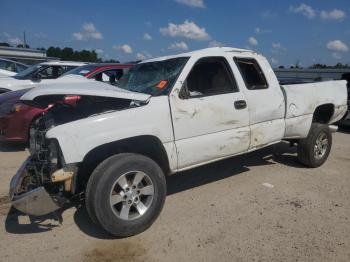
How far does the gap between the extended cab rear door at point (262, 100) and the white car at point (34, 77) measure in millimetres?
5759

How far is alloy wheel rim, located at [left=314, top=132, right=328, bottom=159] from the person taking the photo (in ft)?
18.4

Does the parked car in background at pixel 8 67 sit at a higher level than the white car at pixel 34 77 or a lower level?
higher

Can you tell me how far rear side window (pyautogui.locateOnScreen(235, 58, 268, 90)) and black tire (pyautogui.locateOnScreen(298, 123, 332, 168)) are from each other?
53.0 inches

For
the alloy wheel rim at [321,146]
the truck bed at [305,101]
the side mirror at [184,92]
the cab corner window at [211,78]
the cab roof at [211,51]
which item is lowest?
the alloy wheel rim at [321,146]

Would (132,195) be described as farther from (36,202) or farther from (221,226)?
→ (221,226)

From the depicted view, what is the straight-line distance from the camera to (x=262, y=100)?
4633 millimetres

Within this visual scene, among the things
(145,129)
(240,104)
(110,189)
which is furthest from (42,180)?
(240,104)

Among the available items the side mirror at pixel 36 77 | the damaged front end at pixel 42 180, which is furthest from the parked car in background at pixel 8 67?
the damaged front end at pixel 42 180

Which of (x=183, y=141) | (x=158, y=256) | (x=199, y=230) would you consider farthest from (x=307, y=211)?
(x=158, y=256)

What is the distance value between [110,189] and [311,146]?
3.60 meters

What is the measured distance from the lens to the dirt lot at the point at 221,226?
10.5ft

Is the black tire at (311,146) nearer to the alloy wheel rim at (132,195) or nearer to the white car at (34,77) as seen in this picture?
the alloy wheel rim at (132,195)

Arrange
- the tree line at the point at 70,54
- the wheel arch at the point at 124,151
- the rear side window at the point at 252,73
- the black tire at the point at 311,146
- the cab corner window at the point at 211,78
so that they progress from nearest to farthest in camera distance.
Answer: the wheel arch at the point at 124,151 → the cab corner window at the point at 211,78 → the rear side window at the point at 252,73 → the black tire at the point at 311,146 → the tree line at the point at 70,54

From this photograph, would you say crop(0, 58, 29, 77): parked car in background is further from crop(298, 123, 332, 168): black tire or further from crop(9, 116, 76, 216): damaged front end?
crop(298, 123, 332, 168): black tire
